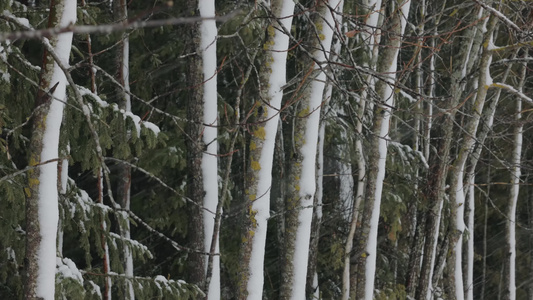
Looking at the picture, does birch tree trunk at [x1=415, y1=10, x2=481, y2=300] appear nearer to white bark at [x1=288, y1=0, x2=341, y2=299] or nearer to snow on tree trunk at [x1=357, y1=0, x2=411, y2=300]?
snow on tree trunk at [x1=357, y1=0, x2=411, y2=300]

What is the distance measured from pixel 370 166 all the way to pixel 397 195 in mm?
2534

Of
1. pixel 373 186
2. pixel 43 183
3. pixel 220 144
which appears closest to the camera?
pixel 43 183

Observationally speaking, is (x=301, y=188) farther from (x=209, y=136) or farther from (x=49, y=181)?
(x=49, y=181)

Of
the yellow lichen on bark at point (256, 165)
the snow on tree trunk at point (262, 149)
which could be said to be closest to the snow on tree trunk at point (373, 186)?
the snow on tree trunk at point (262, 149)

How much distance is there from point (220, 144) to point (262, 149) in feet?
12.3

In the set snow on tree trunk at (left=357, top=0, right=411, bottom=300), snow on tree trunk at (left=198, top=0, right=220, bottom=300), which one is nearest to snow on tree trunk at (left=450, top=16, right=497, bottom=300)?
snow on tree trunk at (left=357, top=0, right=411, bottom=300)

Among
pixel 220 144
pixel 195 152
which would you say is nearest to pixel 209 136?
pixel 195 152

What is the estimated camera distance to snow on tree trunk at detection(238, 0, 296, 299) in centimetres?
482

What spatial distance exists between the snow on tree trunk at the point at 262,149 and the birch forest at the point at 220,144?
0.01m

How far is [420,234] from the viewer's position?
9680mm

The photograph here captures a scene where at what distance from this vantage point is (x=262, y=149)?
16.0 feet

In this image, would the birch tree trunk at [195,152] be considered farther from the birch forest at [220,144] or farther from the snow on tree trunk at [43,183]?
the snow on tree trunk at [43,183]

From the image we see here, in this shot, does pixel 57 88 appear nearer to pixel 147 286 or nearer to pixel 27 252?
pixel 27 252

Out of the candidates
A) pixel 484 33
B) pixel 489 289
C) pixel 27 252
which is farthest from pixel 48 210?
pixel 489 289
